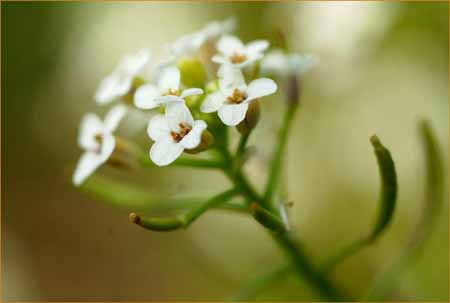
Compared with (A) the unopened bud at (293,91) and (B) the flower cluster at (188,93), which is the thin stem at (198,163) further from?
(A) the unopened bud at (293,91)

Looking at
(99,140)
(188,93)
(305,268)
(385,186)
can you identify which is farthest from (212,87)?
(305,268)

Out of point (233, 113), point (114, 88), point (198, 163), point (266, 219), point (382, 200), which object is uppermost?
point (114, 88)

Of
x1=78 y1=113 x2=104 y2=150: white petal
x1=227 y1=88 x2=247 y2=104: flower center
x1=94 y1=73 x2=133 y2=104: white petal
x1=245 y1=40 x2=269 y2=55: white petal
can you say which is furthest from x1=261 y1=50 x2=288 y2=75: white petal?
x1=78 y1=113 x2=104 y2=150: white petal

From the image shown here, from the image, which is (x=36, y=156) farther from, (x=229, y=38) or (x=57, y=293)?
(x=229, y=38)

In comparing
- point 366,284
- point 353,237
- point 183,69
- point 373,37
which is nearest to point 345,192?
point 353,237

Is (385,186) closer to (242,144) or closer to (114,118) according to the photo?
(242,144)

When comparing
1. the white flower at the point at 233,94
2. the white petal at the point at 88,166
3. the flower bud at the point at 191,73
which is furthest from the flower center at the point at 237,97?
the white petal at the point at 88,166
